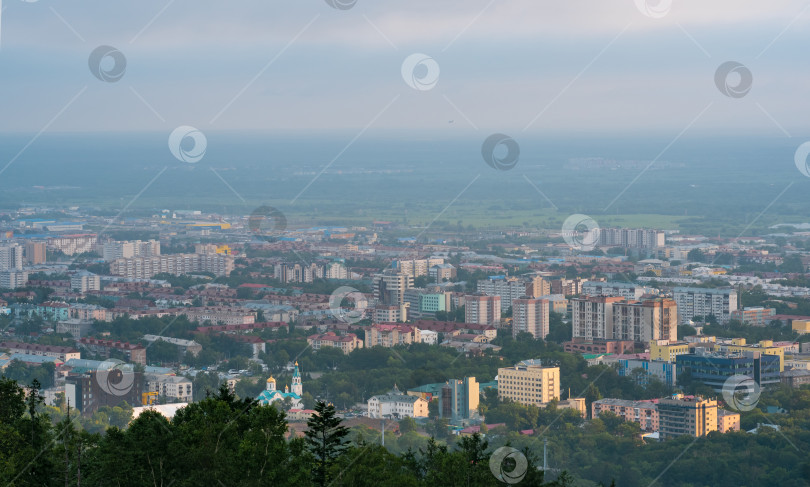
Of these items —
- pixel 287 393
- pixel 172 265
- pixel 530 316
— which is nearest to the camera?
pixel 287 393

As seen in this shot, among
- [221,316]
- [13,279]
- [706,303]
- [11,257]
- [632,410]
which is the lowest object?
[632,410]

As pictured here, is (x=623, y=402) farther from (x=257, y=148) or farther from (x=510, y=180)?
(x=257, y=148)

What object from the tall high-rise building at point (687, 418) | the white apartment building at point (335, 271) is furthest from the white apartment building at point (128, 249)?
the tall high-rise building at point (687, 418)

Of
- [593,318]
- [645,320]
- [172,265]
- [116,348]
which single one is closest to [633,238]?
[172,265]

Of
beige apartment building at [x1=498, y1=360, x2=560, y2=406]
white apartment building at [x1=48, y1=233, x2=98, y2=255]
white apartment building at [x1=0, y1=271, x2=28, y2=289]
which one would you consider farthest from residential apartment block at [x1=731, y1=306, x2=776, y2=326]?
white apartment building at [x1=48, y1=233, x2=98, y2=255]

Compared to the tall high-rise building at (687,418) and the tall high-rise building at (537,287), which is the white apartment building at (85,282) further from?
the tall high-rise building at (687,418)

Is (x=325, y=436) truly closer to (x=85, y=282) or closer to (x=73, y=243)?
(x=85, y=282)

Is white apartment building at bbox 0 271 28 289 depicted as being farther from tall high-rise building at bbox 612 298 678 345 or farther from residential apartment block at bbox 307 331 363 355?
tall high-rise building at bbox 612 298 678 345
